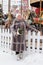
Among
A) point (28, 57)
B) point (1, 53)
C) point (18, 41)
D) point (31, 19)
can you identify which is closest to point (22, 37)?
point (18, 41)

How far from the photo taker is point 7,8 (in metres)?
7.18

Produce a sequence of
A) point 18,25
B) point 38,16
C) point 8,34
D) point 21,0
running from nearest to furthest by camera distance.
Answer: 1. point 18,25
2. point 8,34
3. point 38,16
4. point 21,0

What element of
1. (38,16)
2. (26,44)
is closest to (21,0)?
(38,16)

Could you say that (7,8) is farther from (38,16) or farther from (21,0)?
(38,16)

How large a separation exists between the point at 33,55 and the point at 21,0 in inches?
119

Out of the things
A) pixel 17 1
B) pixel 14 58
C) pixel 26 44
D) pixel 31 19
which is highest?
pixel 17 1

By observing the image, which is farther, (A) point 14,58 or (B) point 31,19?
(B) point 31,19

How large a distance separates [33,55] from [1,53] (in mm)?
859

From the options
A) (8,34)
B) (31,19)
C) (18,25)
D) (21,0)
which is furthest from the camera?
(21,0)

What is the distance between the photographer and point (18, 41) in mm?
4367

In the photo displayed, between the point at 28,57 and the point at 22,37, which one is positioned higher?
the point at 22,37

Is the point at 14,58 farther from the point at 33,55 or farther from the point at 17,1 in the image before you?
the point at 17,1

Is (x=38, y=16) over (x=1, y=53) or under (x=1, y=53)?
over

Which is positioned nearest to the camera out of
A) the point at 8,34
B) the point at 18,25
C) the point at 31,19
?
the point at 18,25
